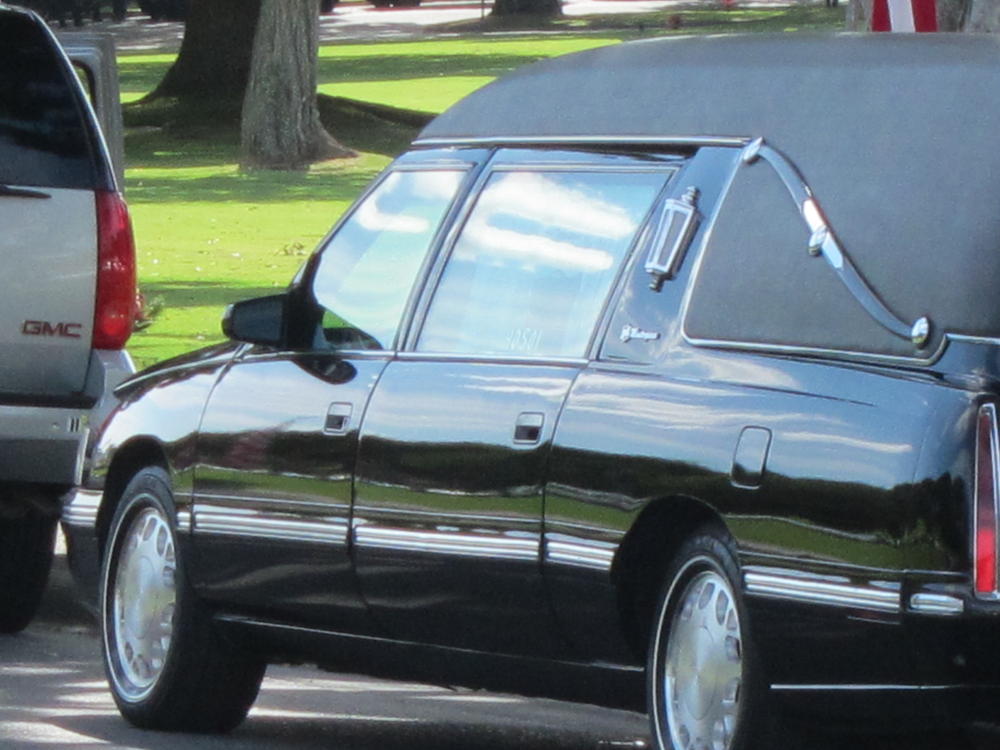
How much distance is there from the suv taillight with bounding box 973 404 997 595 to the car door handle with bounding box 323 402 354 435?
2135mm

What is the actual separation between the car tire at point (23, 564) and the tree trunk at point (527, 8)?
7126 centimetres

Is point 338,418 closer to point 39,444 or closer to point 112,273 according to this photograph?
point 39,444

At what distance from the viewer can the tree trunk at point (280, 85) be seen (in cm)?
3250

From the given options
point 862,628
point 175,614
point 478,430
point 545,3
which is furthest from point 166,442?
point 545,3

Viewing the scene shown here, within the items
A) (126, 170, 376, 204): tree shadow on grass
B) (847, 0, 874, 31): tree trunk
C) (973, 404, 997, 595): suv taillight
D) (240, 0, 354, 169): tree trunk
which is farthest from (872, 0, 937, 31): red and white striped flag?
(240, 0, 354, 169): tree trunk

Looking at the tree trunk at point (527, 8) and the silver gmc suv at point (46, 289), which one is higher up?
the silver gmc suv at point (46, 289)

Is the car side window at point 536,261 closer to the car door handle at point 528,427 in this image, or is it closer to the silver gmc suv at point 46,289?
the car door handle at point 528,427

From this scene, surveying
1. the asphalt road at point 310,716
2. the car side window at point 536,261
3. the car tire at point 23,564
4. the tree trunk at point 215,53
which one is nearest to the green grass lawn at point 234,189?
the tree trunk at point 215,53

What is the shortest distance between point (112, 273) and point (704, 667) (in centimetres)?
403

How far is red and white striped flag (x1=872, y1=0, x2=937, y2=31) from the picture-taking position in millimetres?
9023

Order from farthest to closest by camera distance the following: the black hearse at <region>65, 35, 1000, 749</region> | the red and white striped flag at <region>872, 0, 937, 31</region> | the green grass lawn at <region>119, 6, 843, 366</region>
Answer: the green grass lawn at <region>119, 6, 843, 366</region> < the red and white striped flag at <region>872, 0, 937, 31</region> < the black hearse at <region>65, 35, 1000, 749</region>

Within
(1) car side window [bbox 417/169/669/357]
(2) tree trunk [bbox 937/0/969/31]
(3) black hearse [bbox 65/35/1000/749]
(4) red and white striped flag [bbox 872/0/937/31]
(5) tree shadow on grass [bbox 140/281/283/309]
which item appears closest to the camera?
(3) black hearse [bbox 65/35/1000/749]

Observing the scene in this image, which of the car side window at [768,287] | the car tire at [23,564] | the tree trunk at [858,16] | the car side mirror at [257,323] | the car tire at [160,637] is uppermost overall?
the car side window at [768,287]

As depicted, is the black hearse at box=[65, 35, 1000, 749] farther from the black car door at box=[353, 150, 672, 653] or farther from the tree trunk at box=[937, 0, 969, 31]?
the tree trunk at box=[937, 0, 969, 31]
